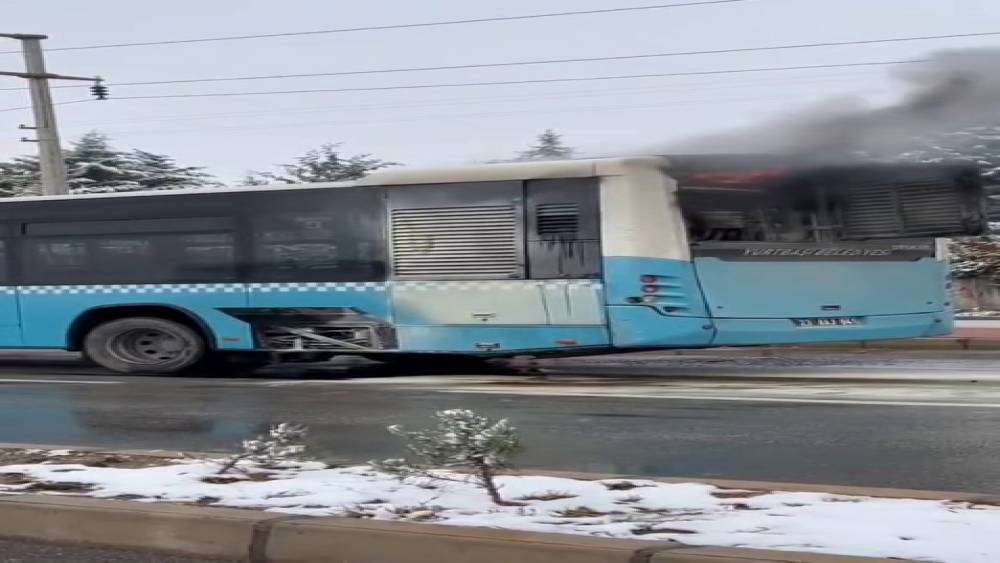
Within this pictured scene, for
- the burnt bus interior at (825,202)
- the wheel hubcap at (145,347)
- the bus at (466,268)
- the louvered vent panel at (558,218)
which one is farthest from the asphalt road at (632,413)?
the louvered vent panel at (558,218)

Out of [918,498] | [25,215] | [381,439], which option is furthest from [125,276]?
[918,498]

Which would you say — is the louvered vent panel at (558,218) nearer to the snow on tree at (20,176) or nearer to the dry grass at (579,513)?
the dry grass at (579,513)

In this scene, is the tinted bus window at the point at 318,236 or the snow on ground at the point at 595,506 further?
the tinted bus window at the point at 318,236

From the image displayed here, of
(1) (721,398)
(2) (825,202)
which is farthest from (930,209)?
(1) (721,398)

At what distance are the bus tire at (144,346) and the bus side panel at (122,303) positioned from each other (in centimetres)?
29

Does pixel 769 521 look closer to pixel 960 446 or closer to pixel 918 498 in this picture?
pixel 918 498

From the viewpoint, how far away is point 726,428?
7617 millimetres

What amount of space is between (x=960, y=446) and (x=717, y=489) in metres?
2.58

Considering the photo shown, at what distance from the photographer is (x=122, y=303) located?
39.6 feet

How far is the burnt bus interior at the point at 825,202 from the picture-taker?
6.82m

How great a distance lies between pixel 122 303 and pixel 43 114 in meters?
10.3

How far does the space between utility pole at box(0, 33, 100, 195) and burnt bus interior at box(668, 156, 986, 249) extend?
1460 cm

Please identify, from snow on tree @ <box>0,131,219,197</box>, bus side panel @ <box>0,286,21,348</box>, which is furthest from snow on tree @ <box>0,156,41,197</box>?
Answer: bus side panel @ <box>0,286,21,348</box>

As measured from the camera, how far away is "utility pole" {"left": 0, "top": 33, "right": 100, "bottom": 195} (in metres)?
19.9
